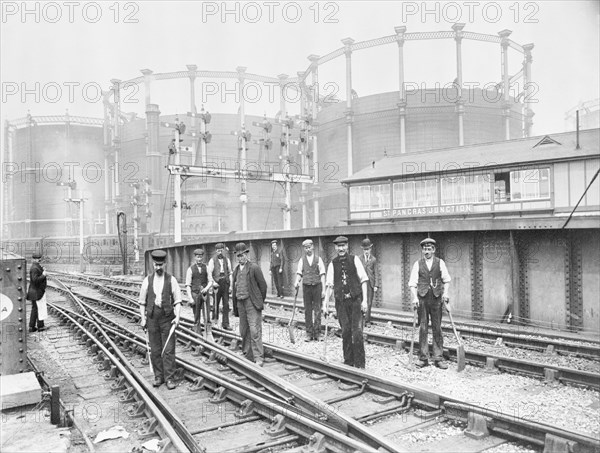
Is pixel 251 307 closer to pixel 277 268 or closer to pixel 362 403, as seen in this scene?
pixel 362 403

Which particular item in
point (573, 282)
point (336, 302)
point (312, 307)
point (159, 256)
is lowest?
point (312, 307)

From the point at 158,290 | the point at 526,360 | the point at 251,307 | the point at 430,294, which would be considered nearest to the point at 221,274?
the point at 251,307

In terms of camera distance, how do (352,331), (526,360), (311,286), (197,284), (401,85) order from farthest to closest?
(401,85) < (197,284) < (311,286) < (352,331) < (526,360)

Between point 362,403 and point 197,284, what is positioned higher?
point 197,284

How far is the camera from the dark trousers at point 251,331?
7.89 metres

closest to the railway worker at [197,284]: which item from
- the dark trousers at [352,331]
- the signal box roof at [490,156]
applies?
the dark trousers at [352,331]

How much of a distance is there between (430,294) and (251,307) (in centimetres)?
302

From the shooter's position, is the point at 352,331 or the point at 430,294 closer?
Answer: the point at 352,331

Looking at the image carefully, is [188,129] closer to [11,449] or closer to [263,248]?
[263,248]

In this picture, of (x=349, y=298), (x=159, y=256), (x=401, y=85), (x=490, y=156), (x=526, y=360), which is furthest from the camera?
(x=401, y=85)

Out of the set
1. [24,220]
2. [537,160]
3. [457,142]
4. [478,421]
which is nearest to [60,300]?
[478,421]

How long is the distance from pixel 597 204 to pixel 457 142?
2931cm

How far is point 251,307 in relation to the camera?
8.04 metres

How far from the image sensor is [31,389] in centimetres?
526
